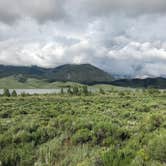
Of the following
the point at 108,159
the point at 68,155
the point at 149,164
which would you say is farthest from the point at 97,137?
the point at 149,164

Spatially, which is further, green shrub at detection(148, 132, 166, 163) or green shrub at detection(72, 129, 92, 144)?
green shrub at detection(72, 129, 92, 144)

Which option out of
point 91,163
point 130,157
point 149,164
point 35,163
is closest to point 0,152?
point 35,163

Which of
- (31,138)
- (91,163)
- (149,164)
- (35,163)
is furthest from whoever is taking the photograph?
(31,138)

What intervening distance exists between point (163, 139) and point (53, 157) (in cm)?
335

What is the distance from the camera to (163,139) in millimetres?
6734

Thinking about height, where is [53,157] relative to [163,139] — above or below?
below

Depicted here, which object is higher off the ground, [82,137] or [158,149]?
[158,149]

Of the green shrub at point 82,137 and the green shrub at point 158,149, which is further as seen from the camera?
the green shrub at point 82,137

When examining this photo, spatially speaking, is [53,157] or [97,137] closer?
[53,157]

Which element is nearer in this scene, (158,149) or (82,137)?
(158,149)

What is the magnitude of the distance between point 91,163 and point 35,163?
190 centimetres

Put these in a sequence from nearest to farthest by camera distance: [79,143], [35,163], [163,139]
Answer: [163,139]
[35,163]
[79,143]

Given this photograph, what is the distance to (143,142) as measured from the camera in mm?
7801

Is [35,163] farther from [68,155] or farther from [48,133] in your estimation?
[48,133]
